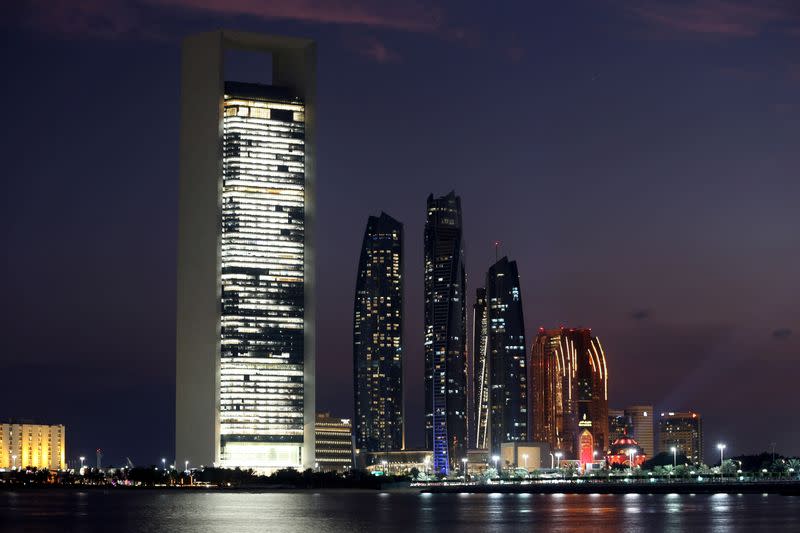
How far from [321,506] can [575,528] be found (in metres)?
67.6

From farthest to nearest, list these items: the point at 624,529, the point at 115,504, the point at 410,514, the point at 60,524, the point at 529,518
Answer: the point at 115,504, the point at 410,514, the point at 529,518, the point at 60,524, the point at 624,529

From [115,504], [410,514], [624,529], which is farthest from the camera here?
[115,504]

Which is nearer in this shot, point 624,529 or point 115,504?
point 624,529

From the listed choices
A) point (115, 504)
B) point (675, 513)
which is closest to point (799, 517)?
point (675, 513)

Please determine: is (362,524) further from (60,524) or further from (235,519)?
(60,524)

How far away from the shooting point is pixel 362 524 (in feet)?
451

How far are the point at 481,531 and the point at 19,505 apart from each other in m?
91.7

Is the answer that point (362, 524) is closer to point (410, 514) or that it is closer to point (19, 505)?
point (410, 514)

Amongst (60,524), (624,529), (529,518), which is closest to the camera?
(624,529)

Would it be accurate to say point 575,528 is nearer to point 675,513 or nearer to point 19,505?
point 675,513

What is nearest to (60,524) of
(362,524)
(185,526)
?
(185,526)

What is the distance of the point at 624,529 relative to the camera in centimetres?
12312

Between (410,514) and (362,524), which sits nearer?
(362,524)

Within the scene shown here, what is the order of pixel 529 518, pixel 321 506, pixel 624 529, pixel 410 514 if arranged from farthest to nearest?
pixel 321 506 → pixel 410 514 → pixel 529 518 → pixel 624 529
